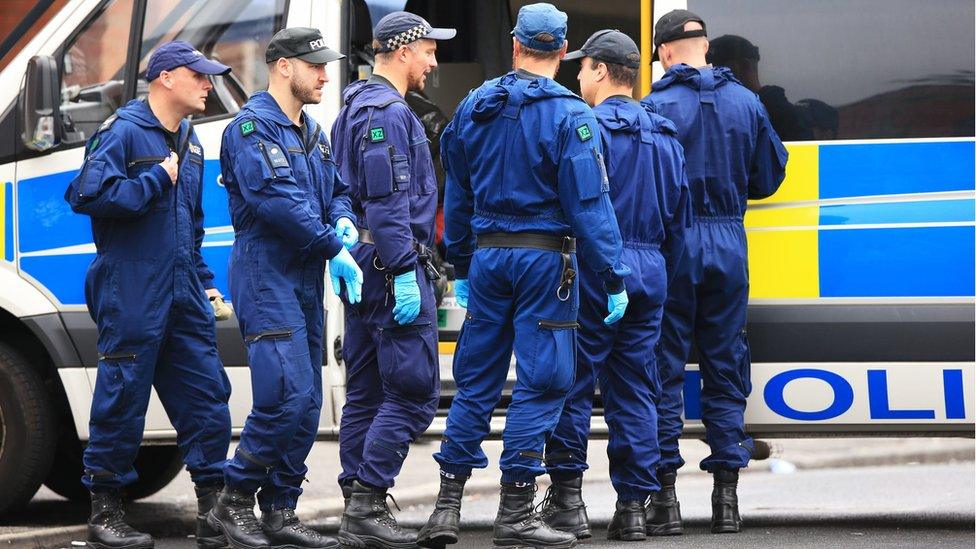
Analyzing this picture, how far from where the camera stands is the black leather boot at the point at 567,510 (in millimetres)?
5473

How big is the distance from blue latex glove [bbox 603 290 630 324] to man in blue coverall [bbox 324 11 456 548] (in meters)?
0.64

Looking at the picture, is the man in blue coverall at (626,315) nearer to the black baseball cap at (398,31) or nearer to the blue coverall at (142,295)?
the black baseball cap at (398,31)

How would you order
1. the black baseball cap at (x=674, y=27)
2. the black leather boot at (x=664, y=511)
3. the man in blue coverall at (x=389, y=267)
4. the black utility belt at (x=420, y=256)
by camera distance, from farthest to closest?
1. the black leather boot at (x=664, y=511)
2. the black baseball cap at (x=674, y=27)
3. the black utility belt at (x=420, y=256)
4. the man in blue coverall at (x=389, y=267)

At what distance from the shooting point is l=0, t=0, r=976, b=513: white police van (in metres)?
5.53

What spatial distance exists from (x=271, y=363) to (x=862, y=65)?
236 centimetres

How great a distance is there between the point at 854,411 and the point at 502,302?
1.43 m

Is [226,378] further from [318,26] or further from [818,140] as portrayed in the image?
[818,140]

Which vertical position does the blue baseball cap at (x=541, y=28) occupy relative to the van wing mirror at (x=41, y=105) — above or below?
above

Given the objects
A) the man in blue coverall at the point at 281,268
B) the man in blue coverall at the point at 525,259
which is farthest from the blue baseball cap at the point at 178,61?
the man in blue coverall at the point at 525,259

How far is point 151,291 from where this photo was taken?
16.9ft

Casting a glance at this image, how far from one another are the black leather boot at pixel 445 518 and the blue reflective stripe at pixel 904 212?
1650 millimetres

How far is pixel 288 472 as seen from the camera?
17.2ft

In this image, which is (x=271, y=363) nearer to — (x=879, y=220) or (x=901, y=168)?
(x=879, y=220)

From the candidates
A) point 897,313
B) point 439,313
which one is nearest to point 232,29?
point 439,313
